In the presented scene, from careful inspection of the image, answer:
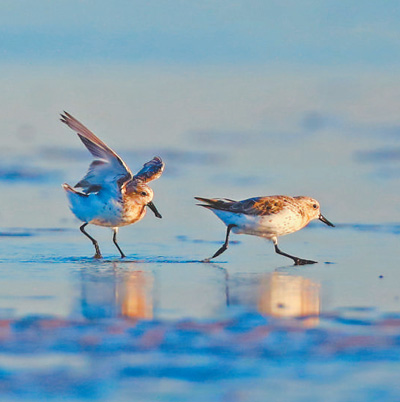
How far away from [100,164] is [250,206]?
1.59m

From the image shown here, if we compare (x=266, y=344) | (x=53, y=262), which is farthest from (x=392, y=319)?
(x=53, y=262)

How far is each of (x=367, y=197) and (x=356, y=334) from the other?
652 cm

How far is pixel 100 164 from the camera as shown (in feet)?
32.8

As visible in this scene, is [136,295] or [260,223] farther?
[260,223]

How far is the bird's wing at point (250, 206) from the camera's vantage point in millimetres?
9508

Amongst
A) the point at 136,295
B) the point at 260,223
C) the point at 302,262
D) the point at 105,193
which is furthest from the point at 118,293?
the point at 105,193

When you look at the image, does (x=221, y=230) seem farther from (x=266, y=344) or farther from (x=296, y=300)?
(x=266, y=344)

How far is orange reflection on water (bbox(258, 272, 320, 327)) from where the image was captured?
637 centimetres

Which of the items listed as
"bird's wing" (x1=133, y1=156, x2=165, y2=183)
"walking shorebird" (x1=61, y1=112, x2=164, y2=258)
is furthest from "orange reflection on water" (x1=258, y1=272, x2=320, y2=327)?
"bird's wing" (x1=133, y1=156, x2=165, y2=183)

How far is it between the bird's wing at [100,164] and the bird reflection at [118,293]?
1429 millimetres

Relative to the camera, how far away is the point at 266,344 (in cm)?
550

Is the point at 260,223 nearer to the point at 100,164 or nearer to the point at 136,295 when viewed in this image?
the point at 100,164

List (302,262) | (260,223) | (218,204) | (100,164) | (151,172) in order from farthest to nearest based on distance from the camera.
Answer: (151,172) → (100,164) → (218,204) → (260,223) → (302,262)

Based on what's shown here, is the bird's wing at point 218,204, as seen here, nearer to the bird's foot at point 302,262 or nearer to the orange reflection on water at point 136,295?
the bird's foot at point 302,262
